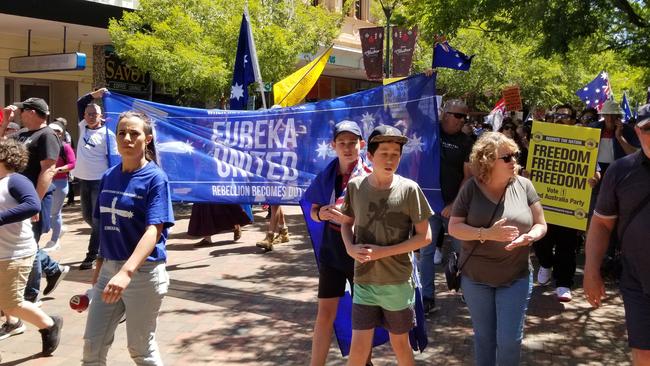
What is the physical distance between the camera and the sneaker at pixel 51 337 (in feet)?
15.4

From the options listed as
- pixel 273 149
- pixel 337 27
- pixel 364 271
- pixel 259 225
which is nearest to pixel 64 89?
pixel 337 27

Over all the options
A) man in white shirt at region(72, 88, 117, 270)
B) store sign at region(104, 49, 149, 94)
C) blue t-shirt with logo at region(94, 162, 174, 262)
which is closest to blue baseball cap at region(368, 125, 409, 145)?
blue t-shirt with logo at region(94, 162, 174, 262)

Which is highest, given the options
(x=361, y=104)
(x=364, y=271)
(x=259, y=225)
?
(x=361, y=104)

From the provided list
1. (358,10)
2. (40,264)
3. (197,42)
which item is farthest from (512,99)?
(358,10)

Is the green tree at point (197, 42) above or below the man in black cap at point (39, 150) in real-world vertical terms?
above

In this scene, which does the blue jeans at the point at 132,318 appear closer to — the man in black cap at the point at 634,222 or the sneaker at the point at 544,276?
the man in black cap at the point at 634,222

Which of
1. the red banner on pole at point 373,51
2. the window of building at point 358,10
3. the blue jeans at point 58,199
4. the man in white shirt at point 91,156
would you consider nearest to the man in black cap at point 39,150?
the man in white shirt at point 91,156

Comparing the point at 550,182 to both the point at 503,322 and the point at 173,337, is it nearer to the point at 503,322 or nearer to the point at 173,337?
the point at 503,322

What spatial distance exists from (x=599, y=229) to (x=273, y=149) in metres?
3.65

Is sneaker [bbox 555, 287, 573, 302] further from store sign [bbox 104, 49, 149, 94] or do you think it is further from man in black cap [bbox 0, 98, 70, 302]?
store sign [bbox 104, 49, 149, 94]

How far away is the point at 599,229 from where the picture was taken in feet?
11.1

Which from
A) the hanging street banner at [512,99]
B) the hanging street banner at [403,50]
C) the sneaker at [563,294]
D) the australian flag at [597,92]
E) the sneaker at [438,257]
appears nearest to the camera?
the sneaker at [563,294]

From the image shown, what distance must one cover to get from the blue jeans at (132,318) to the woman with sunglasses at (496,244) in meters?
1.79

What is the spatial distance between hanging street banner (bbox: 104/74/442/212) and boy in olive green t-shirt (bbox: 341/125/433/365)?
6.18 ft
